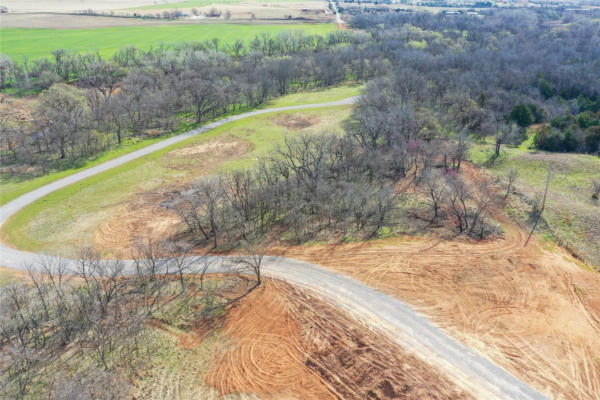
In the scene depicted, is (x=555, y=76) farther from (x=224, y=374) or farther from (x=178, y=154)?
(x=224, y=374)

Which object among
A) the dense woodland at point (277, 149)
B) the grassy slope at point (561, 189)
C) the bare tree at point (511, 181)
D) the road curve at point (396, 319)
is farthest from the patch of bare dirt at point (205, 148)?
the bare tree at point (511, 181)

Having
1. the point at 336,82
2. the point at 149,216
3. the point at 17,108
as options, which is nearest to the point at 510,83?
the point at 336,82

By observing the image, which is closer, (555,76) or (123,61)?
(555,76)

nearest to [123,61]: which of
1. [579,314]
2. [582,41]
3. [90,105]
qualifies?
[90,105]

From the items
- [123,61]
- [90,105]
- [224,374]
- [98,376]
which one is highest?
[123,61]

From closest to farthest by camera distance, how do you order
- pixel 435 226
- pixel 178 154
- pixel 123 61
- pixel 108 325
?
pixel 108 325, pixel 435 226, pixel 178 154, pixel 123 61

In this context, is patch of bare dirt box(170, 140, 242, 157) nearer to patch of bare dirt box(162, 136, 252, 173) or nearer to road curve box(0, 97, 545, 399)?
patch of bare dirt box(162, 136, 252, 173)

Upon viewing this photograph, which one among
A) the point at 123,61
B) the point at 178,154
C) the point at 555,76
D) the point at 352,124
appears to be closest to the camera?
the point at 178,154
